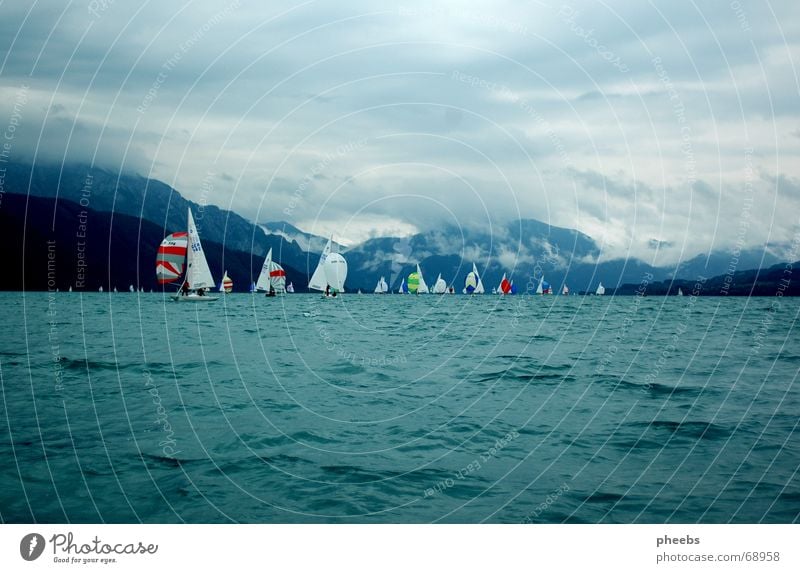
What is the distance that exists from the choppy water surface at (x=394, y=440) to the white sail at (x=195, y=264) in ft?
186

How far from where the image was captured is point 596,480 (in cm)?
977

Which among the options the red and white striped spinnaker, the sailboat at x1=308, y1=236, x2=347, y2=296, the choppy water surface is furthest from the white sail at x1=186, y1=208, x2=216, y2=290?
the choppy water surface

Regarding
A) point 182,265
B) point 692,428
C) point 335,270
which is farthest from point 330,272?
point 692,428

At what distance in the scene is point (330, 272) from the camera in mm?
114938

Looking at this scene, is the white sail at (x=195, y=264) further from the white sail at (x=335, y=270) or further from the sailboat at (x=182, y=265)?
the white sail at (x=335, y=270)

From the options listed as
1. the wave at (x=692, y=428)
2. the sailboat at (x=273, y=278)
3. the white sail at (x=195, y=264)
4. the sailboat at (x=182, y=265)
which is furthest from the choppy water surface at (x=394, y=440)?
the sailboat at (x=273, y=278)

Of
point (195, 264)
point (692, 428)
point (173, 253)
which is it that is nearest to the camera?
point (692, 428)

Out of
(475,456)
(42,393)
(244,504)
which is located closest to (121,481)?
(244,504)

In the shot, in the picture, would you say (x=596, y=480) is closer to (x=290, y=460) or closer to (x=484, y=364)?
(x=290, y=460)

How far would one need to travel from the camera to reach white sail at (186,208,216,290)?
80.2 meters

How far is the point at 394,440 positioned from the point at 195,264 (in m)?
77.9

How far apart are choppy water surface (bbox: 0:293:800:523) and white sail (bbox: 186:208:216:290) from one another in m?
56.8

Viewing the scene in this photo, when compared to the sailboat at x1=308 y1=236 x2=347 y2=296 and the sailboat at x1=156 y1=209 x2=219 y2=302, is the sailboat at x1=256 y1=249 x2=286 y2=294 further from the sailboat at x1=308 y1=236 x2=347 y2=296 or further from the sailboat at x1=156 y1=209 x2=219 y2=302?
the sailboat at x1=156 y1=209 x2=219 y2=302

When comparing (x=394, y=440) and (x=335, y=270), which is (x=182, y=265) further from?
(x=394, y=440)
